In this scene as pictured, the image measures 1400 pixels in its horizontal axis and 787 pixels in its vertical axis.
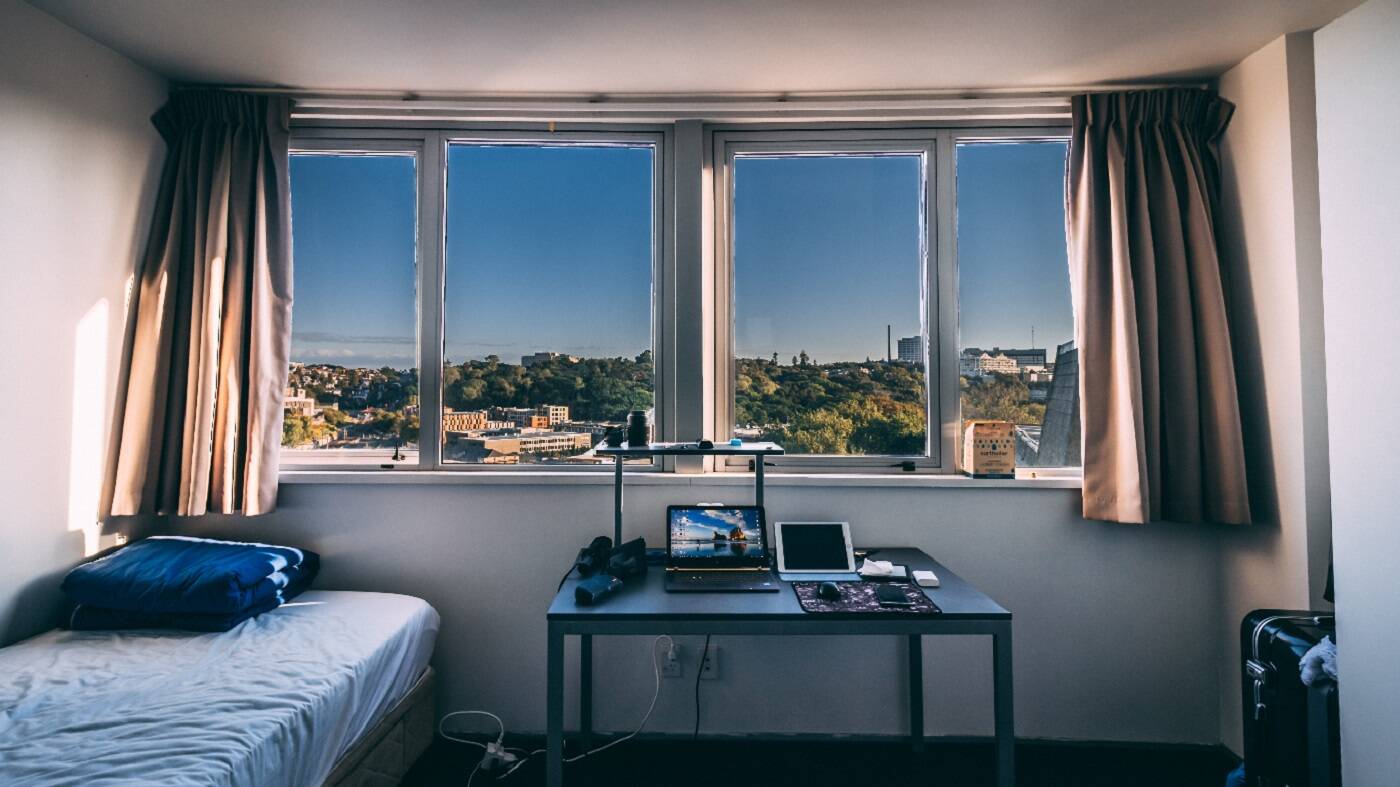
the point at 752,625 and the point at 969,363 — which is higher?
the point at 969,363

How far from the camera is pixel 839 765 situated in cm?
217

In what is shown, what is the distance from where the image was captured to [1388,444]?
4.32 feet

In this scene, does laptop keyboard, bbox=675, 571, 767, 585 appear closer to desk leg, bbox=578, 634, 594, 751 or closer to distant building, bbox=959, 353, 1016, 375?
desk leg, bbox=578, 634, 594, 751

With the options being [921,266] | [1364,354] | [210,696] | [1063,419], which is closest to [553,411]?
[210,696]

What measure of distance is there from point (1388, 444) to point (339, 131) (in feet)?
11.2

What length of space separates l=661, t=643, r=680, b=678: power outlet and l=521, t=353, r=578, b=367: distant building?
120cm

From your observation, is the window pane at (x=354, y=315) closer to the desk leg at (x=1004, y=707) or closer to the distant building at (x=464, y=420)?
the distant building at (x=464, y=420)

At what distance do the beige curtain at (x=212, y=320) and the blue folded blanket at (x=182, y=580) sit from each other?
202mm

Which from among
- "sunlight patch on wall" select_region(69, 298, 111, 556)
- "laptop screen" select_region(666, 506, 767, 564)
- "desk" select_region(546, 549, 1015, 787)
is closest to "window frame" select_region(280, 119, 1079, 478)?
"laptop screen" select_region(666, 506, 767, 564)

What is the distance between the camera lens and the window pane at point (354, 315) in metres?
2.52

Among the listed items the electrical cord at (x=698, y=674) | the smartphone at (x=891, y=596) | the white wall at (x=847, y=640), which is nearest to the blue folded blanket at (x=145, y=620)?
the white wall at (x=847, y=640)

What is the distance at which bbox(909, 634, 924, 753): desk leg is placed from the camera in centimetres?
222

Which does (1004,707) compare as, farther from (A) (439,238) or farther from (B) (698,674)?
(A) (439,238)

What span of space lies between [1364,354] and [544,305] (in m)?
2.47
